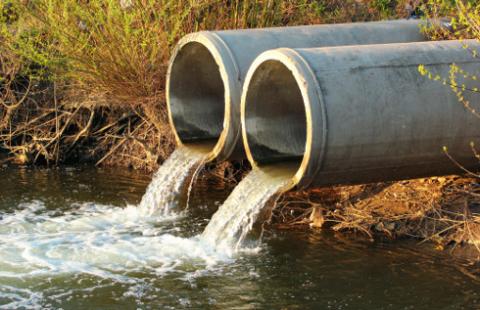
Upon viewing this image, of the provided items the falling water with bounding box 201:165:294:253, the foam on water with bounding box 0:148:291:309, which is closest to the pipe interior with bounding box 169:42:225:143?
the foam on water with bounding box 0:148:291:309

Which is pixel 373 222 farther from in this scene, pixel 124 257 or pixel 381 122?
pixel 124 257

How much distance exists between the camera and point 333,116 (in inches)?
335

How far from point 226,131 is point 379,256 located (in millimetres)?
2329

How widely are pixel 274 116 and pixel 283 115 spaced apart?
0.76ft

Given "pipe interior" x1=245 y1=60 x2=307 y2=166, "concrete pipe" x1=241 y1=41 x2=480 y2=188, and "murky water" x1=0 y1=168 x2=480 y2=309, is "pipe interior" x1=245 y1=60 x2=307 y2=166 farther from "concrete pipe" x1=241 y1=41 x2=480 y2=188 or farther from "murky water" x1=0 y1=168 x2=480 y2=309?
"murky water" x1=0 y1=168 x2=480 y2=309

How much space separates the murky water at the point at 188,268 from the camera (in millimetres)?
7949

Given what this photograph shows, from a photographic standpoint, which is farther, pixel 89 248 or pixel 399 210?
pixel 399 210

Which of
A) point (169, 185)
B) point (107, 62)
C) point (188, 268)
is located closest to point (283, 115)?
point (169, 185)

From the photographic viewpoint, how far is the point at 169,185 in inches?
439

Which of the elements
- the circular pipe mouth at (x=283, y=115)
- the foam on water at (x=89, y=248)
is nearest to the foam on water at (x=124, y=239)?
the foam on water at (x=89, y=248)

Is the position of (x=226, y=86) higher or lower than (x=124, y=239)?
higher

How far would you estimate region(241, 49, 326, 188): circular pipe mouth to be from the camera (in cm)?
854

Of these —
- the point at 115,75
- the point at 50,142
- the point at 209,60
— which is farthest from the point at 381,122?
the point at 50,142

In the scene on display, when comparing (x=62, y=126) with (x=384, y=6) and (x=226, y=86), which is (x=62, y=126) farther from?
(x=384, y=6)
